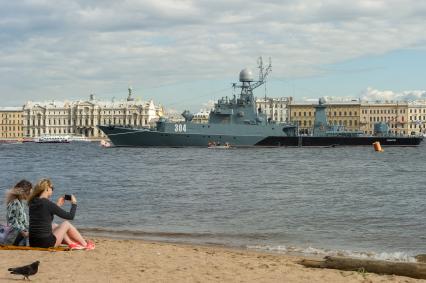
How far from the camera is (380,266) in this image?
9.03 meters

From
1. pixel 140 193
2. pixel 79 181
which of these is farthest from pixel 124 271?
pixel 79 181

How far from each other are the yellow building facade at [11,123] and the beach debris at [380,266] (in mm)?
180161

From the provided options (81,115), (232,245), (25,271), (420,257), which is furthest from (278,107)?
(25,271)

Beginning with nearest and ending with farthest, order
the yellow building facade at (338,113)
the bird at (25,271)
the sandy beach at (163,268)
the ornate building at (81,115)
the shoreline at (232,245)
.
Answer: the bird at (25,271)
the sandy beach at (163,268)
the shoreline at (232,245)
the yellow building facade at (338,113)
the ornate building at (81,115)

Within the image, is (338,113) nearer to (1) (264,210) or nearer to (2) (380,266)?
(1) (264,210)

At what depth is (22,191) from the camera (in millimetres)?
9648

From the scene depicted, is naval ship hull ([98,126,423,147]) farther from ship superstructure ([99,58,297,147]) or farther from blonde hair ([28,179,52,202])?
blonde hair ([28,179,52,202])

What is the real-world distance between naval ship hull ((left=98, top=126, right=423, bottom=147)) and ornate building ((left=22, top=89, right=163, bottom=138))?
296ft

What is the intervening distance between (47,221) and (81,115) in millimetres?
169777

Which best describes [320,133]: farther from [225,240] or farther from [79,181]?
[225,240]

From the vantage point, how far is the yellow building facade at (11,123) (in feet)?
599

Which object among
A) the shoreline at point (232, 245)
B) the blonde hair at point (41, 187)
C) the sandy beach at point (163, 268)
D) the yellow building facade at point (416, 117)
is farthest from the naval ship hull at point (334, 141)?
the yellow building facade at point (416, 117)

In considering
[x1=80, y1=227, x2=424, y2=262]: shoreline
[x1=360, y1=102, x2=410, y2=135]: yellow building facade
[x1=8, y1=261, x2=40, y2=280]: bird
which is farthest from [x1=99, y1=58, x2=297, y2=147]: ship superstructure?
[x1=360, y1=102, x2=410, y2=135]: yellow building facade

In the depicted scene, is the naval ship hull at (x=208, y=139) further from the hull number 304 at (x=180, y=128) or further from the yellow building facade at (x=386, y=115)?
the yellow building facade at (x=386, y=115)
